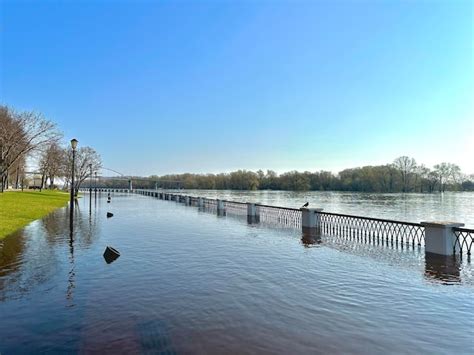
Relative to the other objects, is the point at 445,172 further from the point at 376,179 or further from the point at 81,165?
the point at 81,165

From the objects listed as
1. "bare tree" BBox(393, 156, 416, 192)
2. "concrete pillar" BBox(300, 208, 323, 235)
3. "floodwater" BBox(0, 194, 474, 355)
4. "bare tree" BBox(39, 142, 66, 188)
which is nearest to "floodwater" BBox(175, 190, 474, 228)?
"concrete pillar" BBox(300, 208, 323, 235)

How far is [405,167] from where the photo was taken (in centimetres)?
11556

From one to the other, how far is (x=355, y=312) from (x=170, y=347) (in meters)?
3.38

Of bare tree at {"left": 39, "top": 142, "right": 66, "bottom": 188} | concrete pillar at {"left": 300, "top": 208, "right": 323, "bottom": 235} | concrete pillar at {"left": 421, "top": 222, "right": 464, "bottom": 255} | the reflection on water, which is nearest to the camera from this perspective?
the reflection on water

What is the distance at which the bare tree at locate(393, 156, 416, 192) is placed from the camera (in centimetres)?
11506

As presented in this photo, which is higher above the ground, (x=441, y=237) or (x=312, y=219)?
(x=441, y=237)

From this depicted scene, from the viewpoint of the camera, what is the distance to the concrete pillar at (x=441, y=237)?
11180 mm

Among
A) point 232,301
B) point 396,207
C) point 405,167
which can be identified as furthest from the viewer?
point 405,167

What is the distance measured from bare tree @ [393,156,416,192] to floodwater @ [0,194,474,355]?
115 m

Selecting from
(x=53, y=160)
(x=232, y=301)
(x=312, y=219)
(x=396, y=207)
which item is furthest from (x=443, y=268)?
(x=53, y=160)

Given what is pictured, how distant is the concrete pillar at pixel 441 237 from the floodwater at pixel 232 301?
0.62 metres

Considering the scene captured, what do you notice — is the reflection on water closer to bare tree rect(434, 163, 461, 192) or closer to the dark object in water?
the dark object in water

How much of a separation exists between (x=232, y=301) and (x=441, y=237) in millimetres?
8418

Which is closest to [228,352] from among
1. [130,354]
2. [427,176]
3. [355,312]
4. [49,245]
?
[130,354]
